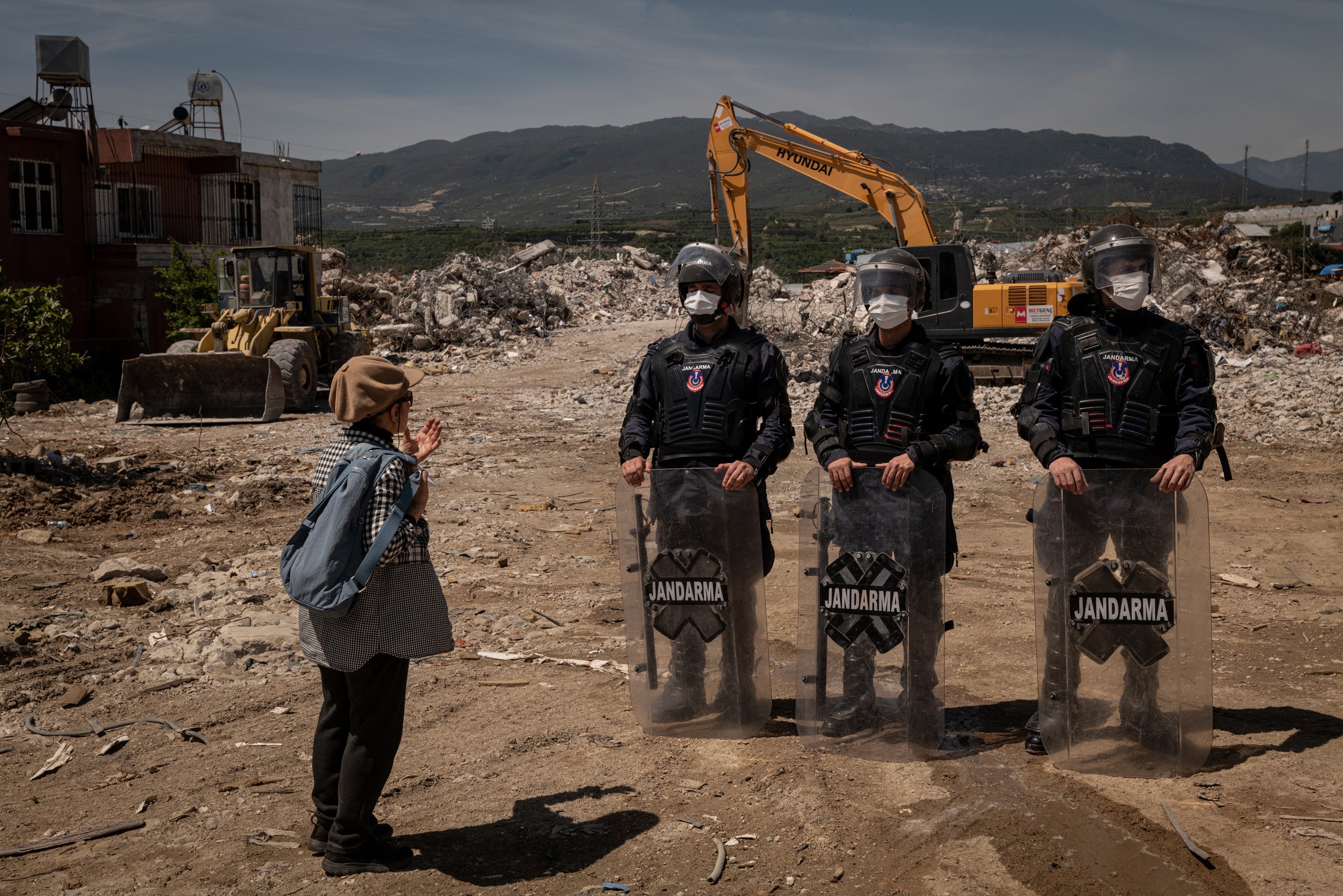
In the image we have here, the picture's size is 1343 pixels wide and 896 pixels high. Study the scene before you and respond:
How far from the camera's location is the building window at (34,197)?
731 inches

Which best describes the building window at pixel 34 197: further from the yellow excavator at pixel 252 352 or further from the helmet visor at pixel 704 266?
the helmet visor at pixel 704 266

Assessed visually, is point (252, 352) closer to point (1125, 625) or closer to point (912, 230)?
point (912, 230)

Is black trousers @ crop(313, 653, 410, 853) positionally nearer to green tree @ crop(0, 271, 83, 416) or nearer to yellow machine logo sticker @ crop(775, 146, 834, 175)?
green tree @ crop(0, 271, 83, 416)

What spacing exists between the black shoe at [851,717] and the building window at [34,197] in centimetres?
1932

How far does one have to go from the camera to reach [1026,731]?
4.19m

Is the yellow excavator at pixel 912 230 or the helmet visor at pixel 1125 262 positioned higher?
the yellow excavator at pixel 912 230

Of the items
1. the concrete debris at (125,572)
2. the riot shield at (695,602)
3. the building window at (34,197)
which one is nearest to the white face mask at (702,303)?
the riot shield at (695,602)

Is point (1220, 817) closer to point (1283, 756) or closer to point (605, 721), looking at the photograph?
point (1283, 756)

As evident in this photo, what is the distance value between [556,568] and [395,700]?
3.92 meters

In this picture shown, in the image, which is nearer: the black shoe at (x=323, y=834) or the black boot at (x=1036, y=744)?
the black shoe at (x=323, y=834)

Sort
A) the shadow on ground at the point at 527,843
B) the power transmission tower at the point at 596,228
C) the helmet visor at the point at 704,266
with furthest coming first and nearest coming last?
the power transmission tower at the point at 596,228 < the helmet visor at the point at 704,266 < the shadow on ground at the point at 527,843

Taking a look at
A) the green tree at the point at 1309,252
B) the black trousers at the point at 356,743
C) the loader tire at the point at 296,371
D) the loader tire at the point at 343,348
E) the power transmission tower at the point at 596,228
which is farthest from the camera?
the power transmission tower at the point at 596,228

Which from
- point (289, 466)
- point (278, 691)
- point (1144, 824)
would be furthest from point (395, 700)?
point (289, 466)

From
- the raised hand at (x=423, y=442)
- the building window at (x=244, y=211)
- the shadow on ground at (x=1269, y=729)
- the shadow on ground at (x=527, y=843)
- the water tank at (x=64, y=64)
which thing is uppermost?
the water tank at (x=64, y=64)
